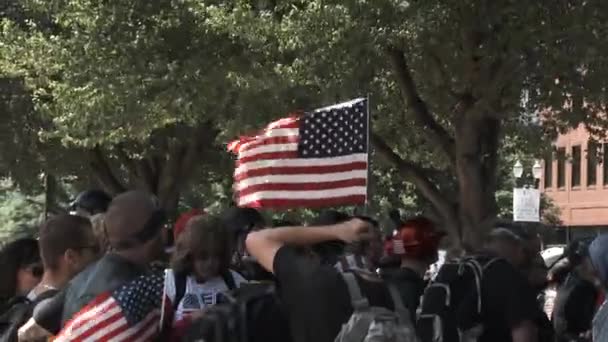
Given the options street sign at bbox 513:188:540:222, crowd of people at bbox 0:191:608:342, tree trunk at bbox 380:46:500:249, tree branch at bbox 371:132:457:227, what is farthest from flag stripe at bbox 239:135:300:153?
street sign at bbox 513:188:540:222

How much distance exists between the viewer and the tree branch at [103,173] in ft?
94.2

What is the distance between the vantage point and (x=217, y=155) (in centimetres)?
2952

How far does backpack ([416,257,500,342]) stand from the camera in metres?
6.55

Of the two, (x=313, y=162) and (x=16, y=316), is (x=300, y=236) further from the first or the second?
(x=16, y=316)

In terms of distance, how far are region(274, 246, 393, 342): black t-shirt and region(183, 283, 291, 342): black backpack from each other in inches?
4.7

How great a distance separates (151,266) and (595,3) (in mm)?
9417

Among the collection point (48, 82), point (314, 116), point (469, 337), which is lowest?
point (469, 337)

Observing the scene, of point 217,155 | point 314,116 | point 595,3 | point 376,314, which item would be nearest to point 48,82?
point 217,155

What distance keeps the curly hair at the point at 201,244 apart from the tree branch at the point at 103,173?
22892mm

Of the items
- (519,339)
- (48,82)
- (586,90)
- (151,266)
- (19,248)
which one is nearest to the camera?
(151,266)

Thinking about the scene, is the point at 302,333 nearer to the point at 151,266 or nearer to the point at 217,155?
the point at 151,266

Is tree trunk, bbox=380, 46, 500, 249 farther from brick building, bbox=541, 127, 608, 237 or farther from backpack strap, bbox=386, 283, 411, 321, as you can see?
brick building, bbox=541, 127, 608, 237

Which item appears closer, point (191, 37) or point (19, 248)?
point (19, 248)

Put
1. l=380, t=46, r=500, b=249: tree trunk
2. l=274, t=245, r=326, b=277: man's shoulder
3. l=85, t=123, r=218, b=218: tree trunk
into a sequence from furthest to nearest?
l=85, t=123, r=218, b=218: tree trunk → l=380, t=46, r=500, b=249: tree trunk → l=274, t=245, r=326, b=277: man's shoulder
